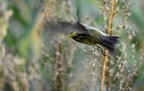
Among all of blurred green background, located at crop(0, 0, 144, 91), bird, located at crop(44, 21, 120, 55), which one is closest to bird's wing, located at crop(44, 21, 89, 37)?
bird, located at crop(44, 21, 120, 55)

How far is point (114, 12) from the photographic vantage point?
4.48 feet

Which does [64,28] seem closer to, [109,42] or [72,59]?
[109,42]

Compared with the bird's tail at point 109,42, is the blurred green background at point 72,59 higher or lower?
lower

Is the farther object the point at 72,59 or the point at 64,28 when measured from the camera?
the point at 72,59

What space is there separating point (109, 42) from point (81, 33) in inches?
3.2

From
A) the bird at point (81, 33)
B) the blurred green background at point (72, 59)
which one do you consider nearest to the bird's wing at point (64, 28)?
the bird at point (81, 33)

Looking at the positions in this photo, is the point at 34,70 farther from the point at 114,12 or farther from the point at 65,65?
the point at 114,12

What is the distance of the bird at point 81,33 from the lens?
1.16 m

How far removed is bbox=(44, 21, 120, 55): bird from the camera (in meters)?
1.16

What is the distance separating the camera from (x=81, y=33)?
50.1 inches

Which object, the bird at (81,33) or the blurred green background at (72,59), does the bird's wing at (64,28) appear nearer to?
the bird at (81,33)

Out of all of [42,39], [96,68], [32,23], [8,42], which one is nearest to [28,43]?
[8,42]

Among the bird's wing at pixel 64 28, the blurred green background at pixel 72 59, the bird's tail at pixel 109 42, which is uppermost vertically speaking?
the bird's wing at pixel 64 28

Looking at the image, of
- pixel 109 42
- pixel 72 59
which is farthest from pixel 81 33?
pixel 72 59
